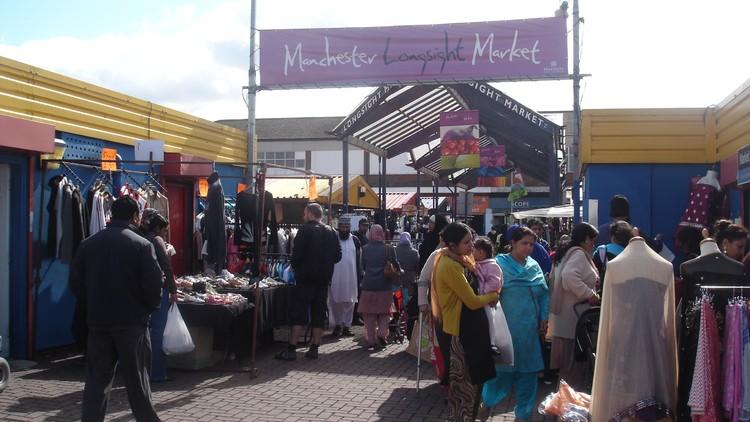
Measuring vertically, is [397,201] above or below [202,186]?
above

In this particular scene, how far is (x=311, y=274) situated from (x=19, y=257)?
3416 millimetres

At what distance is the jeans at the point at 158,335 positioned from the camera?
7.87m

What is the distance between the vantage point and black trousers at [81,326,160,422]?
5.47m

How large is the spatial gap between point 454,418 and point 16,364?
541 centimetres

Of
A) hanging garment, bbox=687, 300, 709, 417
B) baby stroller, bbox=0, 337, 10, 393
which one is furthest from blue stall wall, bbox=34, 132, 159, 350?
hanging garment, bbox=687, 300, 709, 417

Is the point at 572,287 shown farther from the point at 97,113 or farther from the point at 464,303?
the point at 97,113

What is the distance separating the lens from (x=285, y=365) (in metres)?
8.89

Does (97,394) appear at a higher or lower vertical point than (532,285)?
lower


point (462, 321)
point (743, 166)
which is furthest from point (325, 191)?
point (462, 321)

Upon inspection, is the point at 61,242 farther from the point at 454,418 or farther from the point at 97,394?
the point at 454,418

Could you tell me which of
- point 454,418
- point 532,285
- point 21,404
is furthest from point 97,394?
point 532,285

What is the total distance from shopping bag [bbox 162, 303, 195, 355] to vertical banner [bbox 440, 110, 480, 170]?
8.90 metres

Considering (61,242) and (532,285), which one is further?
(61,242)

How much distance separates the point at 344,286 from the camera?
10.8 metres
